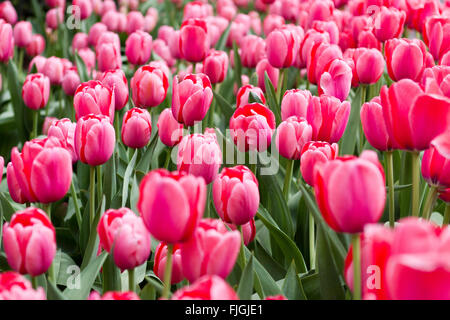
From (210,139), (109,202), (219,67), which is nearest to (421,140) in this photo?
(210,139)

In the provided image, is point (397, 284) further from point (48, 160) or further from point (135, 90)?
point (135, 90)

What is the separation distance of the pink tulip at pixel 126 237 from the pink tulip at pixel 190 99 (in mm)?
448

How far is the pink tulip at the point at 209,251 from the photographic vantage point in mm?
750

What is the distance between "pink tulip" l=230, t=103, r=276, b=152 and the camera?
1316mm

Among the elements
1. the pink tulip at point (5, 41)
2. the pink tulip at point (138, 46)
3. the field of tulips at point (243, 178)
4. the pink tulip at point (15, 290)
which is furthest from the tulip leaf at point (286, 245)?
the pink tulip at point (5, 41)

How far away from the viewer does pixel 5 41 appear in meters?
2.14

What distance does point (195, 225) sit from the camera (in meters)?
0.74

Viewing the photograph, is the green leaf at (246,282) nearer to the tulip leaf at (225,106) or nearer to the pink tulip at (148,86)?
the pink tulip at (148,86)

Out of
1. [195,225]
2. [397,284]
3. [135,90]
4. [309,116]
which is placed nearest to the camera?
[397,284]

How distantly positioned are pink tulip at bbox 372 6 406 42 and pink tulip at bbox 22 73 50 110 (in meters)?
0.98

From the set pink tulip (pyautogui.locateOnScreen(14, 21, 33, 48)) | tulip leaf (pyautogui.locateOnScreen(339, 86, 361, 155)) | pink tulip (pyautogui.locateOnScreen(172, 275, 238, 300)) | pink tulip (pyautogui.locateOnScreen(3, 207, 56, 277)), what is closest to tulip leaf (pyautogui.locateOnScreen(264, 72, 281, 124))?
tulip leaf (pyautogui.locateOnScreen(339, 86, 361, 155))

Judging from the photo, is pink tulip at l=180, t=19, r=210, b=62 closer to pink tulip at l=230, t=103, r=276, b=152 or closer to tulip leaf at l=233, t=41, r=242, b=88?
tulip leaf at l=233, t=41, r=242, b=88

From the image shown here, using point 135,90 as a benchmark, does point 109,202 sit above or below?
below

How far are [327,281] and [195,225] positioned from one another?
30 centimetres
